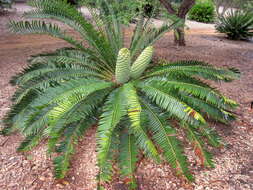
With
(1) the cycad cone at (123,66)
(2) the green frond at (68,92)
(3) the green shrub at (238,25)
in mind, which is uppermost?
(3) the green shrub at (238,25)

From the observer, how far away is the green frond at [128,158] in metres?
1.87

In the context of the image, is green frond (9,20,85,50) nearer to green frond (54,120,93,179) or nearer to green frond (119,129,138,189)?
green frond (54,120,93,179)

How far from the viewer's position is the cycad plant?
1.94m

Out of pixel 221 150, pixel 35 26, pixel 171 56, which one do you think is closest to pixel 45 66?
pixel 35 26

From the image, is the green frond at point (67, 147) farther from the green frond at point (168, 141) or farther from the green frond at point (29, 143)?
the green frond at point (168, 141)

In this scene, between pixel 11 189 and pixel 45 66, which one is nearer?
pixel 11 189

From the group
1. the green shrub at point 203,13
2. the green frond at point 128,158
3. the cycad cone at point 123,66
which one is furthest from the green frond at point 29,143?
the green shrub at point 203,13

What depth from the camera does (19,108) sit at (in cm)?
239

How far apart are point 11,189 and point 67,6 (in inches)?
83.6

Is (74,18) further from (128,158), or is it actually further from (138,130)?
(128,158)

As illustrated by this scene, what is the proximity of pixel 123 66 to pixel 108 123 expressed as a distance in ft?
2.95

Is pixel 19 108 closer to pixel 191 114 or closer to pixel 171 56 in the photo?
pixel 191 114

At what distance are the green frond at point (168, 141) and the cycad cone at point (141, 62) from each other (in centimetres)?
64

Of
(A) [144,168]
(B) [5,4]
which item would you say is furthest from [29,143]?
(B) [5,4]
